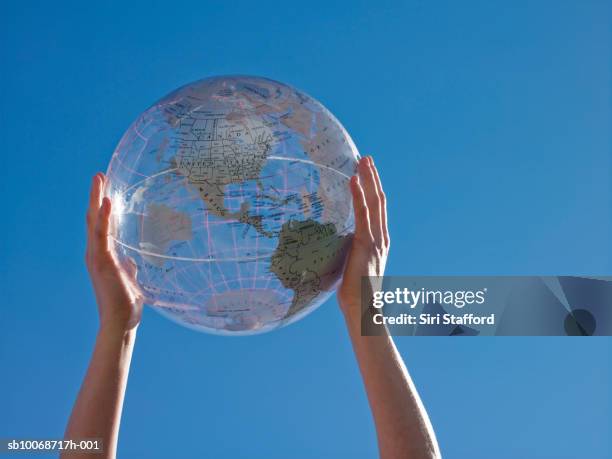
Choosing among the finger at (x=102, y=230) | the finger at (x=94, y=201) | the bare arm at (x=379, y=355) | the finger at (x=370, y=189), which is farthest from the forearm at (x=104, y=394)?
the finger at (x=370, y=189)

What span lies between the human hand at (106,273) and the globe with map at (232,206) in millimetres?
56

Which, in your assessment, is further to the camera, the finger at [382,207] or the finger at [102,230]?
the finger at [382,207]


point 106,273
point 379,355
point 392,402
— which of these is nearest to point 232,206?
point 106,273

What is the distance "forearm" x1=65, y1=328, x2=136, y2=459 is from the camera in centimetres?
368

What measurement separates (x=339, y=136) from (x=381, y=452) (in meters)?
1.78

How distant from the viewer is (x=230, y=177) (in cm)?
Result: 404

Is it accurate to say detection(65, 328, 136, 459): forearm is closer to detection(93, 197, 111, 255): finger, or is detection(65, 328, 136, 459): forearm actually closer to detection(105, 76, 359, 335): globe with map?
detection(105, 76, 359, 335): globe with map

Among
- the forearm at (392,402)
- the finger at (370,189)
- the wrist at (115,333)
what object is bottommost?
the forearm at (392,402)

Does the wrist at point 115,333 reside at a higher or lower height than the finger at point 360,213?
lower

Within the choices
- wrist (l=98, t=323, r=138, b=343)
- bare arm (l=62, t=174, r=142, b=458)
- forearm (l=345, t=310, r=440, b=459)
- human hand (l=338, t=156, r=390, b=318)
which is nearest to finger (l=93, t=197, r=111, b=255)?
bare arm (l=62, t=174, r=142, b=458)

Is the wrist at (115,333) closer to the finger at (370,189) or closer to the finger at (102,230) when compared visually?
the finger at (102,230)

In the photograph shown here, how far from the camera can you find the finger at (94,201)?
4.39 m

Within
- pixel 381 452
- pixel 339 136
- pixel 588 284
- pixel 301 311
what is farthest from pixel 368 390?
pixel 588 284

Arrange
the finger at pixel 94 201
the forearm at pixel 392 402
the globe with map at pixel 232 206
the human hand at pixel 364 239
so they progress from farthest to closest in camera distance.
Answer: the finger at pixel 94 201, the human hand at pixel 364 239, the globe with map at pixel 232 206, the forearm at pixel 392 402
